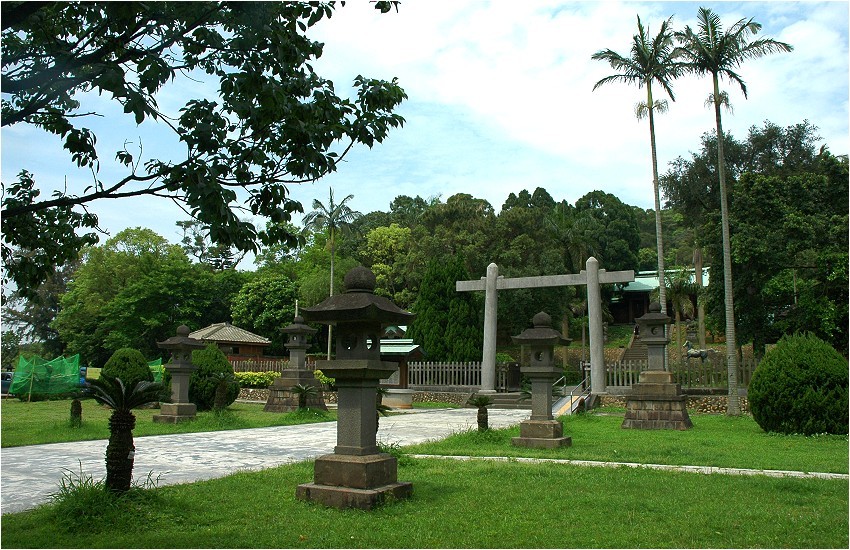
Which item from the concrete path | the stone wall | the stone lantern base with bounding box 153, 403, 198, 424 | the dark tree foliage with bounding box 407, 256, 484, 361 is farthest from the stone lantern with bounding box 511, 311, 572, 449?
the dark tree foliage with bounding box 407, 256, 484, 361

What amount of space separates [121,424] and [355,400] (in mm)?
2385

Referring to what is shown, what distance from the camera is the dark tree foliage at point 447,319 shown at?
32.0 meters

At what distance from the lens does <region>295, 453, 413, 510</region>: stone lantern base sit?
6.88 m

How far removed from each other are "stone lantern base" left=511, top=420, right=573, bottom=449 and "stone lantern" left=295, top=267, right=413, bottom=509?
16.6ft

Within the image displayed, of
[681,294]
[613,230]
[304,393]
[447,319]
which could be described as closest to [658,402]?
[304,393]

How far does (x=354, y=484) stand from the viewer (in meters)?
7.05

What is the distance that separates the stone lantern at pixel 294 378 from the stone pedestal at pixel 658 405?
947 centimetres

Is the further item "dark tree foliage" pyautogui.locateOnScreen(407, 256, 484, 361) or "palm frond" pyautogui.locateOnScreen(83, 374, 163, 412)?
"dark tree foliage" pyautogui.locateOnScreen(407, 256, 484, 361)

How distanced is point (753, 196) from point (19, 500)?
22.4 metres

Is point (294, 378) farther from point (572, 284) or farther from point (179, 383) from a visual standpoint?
point (572, 284)

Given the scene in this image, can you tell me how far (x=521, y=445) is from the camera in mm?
12211

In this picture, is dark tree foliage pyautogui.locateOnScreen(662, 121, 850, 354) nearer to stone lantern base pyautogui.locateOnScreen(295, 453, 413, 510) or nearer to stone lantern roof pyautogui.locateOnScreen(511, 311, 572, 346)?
stone lantern roof pyautogui.locateOnScreen(511, 311, 572, 346)

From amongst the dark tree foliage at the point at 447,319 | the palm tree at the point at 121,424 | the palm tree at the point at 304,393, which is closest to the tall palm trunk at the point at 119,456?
the palm tree at the point at 121,424

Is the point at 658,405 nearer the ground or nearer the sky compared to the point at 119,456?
nearer the ground
